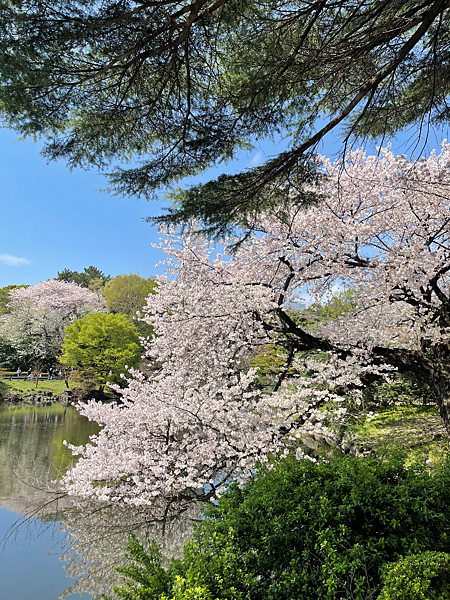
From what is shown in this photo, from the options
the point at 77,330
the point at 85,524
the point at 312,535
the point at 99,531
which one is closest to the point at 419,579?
the point at 312,535

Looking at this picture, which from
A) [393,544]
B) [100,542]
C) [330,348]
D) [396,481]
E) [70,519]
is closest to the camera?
[393,544]

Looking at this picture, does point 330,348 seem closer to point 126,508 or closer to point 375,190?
point 375,190

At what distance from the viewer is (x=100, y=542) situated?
13.1 feet

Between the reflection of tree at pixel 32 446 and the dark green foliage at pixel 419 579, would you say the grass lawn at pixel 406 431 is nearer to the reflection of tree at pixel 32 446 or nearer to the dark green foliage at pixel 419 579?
the dark green foliage at pixel 419 579

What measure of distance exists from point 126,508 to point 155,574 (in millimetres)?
3174

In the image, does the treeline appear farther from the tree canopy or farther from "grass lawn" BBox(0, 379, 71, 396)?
the tree canopy

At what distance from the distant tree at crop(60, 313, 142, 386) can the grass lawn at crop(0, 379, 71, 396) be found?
3418 millimetres

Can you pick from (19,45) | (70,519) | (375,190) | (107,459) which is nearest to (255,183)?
(19,45)

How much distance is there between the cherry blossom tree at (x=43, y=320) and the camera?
23.2 metres

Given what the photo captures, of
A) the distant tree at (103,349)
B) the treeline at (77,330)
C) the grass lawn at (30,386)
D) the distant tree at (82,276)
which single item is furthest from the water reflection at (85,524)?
the distant tree at (82,276)

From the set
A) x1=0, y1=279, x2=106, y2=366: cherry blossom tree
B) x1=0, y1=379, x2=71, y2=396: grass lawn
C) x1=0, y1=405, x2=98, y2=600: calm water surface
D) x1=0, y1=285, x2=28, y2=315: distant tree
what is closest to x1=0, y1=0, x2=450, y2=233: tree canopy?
x1=0, y1=405, x2=98, y2=600: calm water surface

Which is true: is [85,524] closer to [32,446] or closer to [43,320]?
[32,446]

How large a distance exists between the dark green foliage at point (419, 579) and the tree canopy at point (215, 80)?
2997 millimetres

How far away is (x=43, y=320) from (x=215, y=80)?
2423cm
